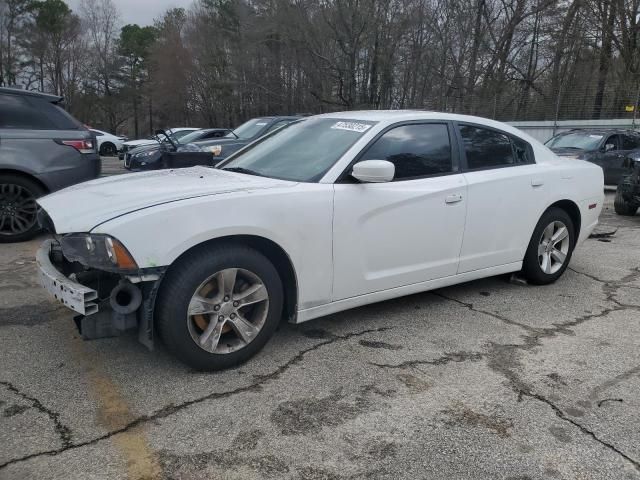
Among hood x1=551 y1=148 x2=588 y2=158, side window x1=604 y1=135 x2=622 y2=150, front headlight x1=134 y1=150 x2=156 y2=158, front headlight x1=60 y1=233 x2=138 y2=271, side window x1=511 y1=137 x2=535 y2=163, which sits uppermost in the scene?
side window x1=604 y1=135 x2=622 y2=150

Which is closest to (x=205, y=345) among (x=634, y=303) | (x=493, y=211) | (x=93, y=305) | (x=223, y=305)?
(x=223, y=305)

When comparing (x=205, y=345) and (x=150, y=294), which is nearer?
(x=150, y=294)

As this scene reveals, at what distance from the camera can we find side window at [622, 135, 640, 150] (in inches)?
507

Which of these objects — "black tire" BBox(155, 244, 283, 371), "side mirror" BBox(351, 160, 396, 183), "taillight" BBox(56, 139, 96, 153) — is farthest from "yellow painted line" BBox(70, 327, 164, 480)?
"taillight" BBox(56, 139, 96, 153)

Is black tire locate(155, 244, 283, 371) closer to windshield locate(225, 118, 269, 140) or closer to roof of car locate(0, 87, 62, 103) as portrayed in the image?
roof of car locate(0, 87, 62, 103)

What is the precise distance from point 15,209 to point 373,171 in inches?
194

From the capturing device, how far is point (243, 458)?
2420 mm

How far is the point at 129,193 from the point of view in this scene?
10.7ft

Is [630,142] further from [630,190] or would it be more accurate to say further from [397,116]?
[397,116]

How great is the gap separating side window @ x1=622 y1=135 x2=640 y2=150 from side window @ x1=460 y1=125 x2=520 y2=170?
9977mm

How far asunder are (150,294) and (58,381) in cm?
Result: 80

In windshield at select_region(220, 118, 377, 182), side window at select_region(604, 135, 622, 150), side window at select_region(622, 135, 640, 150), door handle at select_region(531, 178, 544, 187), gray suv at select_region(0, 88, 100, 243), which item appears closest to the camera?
windshield at select_region(220, 118, 377, 182)

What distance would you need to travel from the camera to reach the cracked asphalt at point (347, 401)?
240cm

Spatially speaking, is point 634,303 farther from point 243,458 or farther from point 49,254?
point 49,254
